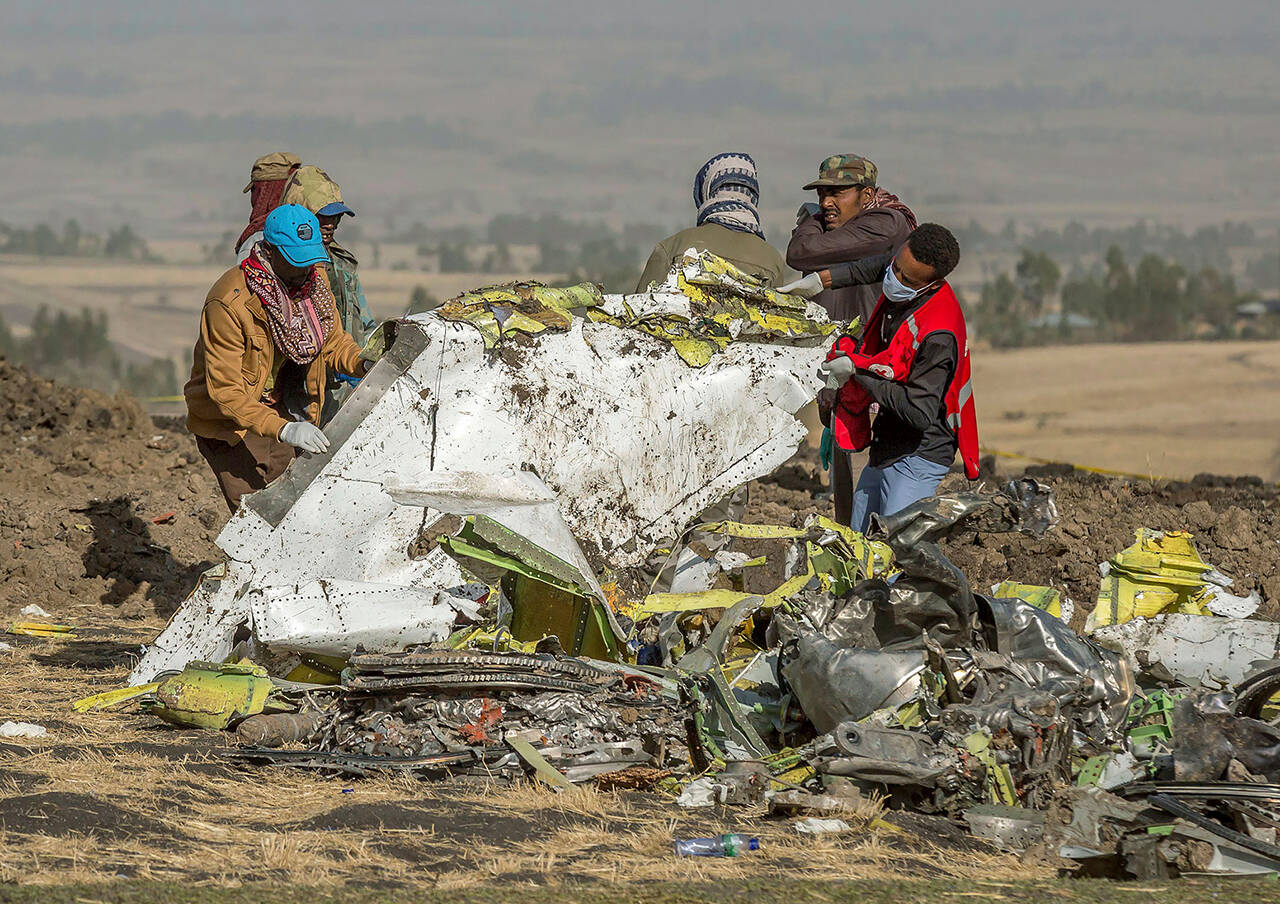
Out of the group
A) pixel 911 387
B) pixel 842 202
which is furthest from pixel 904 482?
pixel 842 202

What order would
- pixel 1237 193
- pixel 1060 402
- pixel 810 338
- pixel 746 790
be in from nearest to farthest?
pixel 746 790, pixel 810 338, pixel 1060 402, pixel 1237 193

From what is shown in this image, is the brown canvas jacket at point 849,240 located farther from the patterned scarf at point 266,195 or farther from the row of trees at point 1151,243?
the row of trees at point 1151,243

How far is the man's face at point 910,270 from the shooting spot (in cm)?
618

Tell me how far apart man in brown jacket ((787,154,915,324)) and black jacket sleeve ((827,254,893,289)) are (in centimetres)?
8

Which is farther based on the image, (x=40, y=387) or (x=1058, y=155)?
(x=1058, y=155)

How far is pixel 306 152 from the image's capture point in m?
118

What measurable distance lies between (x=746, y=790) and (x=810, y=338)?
99.4 inches

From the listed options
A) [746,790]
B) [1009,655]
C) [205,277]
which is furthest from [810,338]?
[205,277]

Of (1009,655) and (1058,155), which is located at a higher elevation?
(1058,155)

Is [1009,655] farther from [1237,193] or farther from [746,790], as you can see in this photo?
[1237,193]

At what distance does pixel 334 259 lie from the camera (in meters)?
8.00

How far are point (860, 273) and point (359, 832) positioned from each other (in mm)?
3777

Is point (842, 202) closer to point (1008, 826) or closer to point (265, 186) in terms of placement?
point (265, 186)

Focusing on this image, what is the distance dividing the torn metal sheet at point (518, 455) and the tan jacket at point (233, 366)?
520 millimetres
